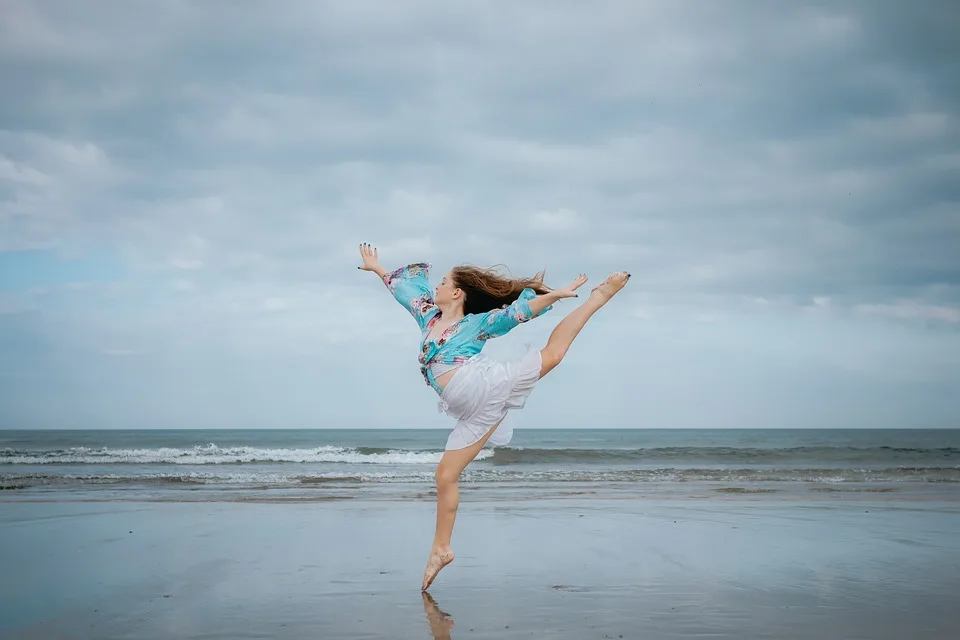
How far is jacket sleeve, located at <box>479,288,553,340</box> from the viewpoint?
4699mm

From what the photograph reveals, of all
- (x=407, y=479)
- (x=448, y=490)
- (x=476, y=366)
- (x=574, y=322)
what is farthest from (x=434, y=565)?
(x=407, y=479)

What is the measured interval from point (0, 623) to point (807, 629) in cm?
381

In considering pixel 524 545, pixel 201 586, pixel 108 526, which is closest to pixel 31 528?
pixel 108 526

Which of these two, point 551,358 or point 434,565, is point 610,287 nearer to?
point 551,358

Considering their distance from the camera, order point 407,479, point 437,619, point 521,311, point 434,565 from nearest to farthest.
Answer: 1. point 437,619
2. point 434,565
3. point 521,311
4. point 407,479

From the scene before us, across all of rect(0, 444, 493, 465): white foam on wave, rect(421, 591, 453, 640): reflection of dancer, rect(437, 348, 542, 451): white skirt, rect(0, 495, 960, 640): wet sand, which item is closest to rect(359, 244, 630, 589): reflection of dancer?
rect(437, 348, 542, 451): white skirt

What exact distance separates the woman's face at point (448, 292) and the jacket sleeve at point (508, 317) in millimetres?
313

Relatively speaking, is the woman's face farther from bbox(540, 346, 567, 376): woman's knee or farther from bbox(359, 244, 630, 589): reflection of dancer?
bbox(540, 346, 567, 376): woman's knee

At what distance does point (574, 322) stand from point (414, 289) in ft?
3.61

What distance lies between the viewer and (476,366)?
474cm

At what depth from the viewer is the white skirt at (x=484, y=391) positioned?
471cm

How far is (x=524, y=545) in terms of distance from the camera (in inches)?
247

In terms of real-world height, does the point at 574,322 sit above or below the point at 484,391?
above

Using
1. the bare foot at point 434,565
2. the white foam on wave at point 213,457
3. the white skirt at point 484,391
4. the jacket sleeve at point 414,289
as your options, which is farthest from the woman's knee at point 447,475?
the white foam on wave at point 213,457
